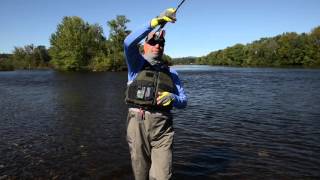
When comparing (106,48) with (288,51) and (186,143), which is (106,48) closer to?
(288,51)

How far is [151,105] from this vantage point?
5.60m

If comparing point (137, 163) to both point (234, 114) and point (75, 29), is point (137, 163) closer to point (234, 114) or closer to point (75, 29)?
point (234, 114)

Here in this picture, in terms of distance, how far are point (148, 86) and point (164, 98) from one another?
322 mm

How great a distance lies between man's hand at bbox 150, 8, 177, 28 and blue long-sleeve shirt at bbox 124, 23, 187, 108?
0.46ft

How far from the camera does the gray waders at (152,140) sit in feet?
18.5

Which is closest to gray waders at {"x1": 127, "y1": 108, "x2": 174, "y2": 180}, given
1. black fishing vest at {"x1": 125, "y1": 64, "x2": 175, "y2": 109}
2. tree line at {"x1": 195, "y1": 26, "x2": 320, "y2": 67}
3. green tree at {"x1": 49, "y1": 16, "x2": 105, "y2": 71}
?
black fishing vest at {"x1": 125, "y1": 64, "x2": 175, "y2": 109}

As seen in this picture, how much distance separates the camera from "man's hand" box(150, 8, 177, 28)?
5.11 metres

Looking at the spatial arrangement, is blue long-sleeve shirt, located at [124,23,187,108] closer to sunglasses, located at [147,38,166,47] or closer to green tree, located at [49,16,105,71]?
sunglasses, located at [147,38,166,47]

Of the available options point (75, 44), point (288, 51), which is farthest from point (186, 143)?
point (288, 51)

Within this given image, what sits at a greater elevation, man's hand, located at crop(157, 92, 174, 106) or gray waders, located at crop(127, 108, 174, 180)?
man's hand, located at crop(157, 92, 174, 106)

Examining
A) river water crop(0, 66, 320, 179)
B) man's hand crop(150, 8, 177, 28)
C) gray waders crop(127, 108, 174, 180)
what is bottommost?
river water crop(0, 66, 320, 179)

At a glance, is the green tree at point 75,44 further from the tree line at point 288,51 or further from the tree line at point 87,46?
the tree line at point 288,51

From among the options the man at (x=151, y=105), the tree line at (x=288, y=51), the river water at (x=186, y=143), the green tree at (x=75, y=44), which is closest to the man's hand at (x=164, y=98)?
the man at (x=151, y=105)

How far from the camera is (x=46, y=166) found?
9797 millimetres
